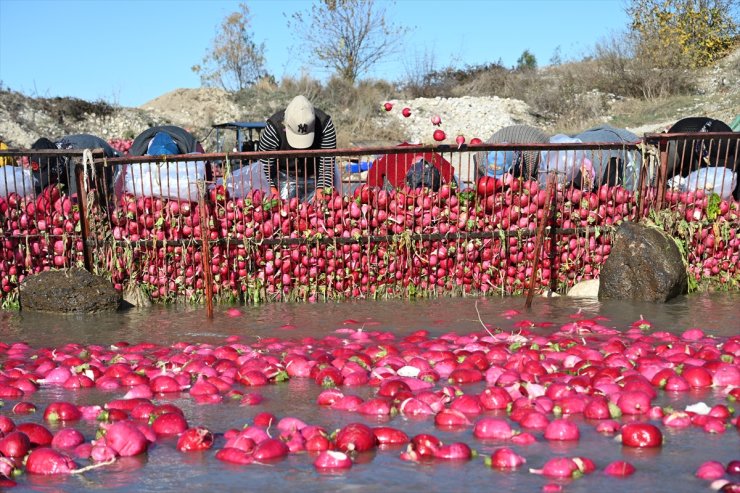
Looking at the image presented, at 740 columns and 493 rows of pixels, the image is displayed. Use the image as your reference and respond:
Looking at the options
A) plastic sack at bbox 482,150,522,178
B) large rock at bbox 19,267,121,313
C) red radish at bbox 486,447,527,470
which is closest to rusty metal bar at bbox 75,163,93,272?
large rock at bbox 19,267,121,313

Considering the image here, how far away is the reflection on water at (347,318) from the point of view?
6859mm

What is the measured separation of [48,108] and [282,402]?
29.2m

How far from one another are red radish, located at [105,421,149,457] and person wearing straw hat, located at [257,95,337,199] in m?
4.43

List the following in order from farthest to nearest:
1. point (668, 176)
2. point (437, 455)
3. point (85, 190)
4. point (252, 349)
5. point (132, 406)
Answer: point (668, 176)
point (85, 190)
point (252, 349)
point (132, 406)
point (437, 455)

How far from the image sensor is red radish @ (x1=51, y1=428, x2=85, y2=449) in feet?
13.1

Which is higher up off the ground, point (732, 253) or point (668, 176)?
point (668, 176)

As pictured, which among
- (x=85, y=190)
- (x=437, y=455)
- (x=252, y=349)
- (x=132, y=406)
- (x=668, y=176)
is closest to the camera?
(x=437, y=455)

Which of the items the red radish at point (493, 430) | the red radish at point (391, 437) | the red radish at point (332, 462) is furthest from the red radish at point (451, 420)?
the red radish at point (332, 462)

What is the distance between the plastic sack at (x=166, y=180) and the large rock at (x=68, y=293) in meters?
0.91

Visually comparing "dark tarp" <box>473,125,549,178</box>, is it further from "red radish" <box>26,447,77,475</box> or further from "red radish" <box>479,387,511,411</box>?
"red radish" <box>26,447,77,475</box>

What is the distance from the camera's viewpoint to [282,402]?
4.79 metres

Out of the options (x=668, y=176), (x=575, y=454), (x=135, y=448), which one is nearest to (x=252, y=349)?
(x=135, y=448)

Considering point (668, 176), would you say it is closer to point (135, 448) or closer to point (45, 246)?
point (45, 246)

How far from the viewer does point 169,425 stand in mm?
4188
